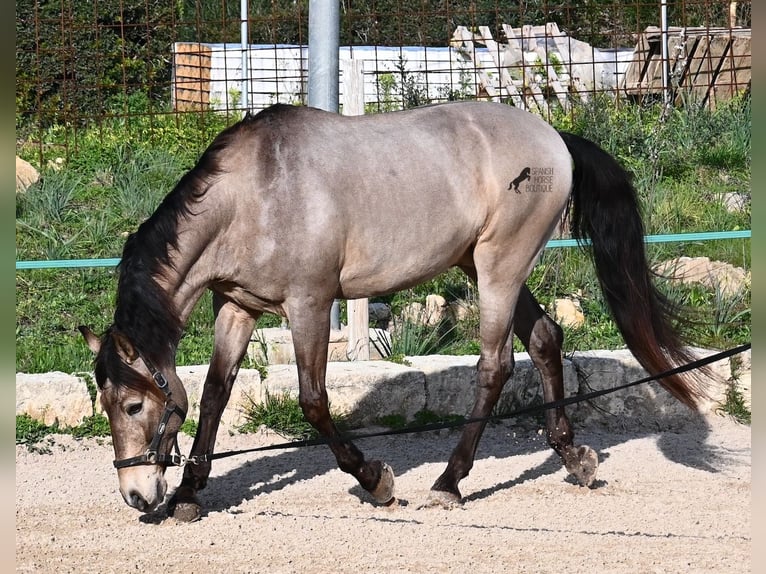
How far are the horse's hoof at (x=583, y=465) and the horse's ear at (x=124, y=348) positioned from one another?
235cm

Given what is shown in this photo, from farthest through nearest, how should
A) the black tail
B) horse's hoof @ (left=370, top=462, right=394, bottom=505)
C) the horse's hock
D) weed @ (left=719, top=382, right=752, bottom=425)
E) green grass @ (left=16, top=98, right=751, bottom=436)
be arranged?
green grass @ (left=16, top=98, right=751, bottom=436) < weed @ (left=719, top=382, right=752, bottom=425) < the horse's hock < the black tail < horse's hoof @ (left=370, top=462, right=394, bottom=505)

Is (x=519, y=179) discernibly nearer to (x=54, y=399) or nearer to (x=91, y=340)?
(x=91, y=340)

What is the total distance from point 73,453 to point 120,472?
68.4 inches

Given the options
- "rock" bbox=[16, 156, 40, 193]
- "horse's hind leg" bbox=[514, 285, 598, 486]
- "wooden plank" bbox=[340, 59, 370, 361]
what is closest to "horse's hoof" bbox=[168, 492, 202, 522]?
"horse's hind leg" bbox=[514, 285, 598, 486]

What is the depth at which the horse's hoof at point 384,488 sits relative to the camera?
4977 millimetres

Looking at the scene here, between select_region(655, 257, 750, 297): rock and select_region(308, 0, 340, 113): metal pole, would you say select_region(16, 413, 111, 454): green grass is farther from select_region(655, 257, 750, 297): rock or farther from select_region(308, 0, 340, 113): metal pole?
select_region(655, 257, 750, 297): rock

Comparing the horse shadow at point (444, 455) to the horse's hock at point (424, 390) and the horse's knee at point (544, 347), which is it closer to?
the horse's hock at point (424, 390)

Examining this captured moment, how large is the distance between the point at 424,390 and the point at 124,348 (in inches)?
97.3

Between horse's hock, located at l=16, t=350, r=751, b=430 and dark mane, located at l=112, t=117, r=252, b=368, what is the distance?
5.68ft

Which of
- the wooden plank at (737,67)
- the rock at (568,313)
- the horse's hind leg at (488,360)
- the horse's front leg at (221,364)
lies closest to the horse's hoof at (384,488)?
the horse's hind leg at (488,360)

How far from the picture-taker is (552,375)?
5.57m

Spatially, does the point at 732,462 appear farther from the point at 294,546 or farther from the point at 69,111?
the point at 69,111

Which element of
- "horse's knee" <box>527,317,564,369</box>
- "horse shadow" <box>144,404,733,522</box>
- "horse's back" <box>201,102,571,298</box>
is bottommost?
"horse shadow" <box>144,404,733,522</box>

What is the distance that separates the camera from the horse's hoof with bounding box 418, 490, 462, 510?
5086 mm
